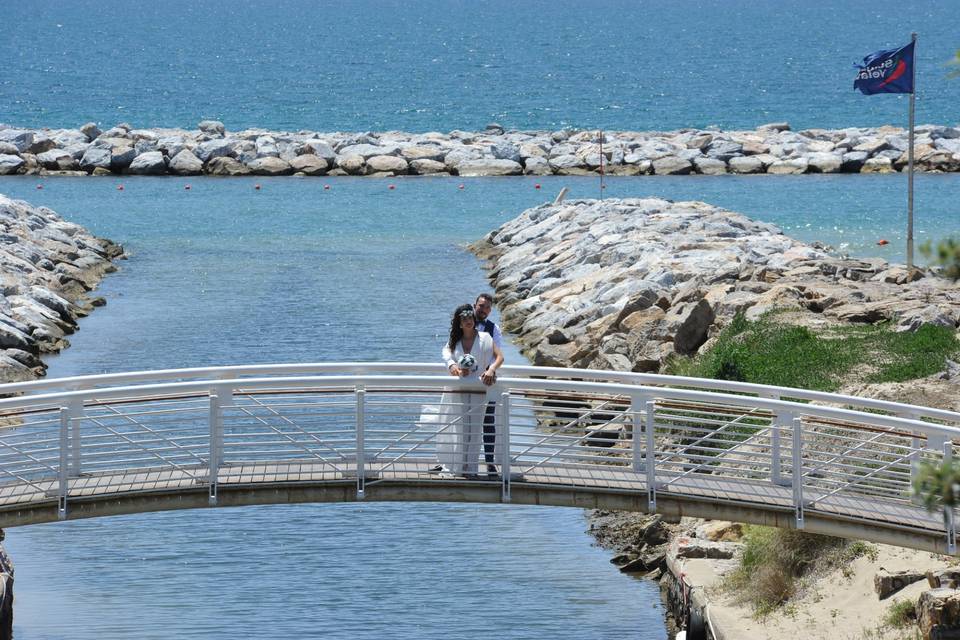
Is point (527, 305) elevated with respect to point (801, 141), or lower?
lower

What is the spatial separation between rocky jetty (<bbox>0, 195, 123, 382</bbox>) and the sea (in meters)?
0.57

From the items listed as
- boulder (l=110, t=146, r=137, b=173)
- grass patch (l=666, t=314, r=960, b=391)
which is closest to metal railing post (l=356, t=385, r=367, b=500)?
grass patch (l=666, t=314, r=960, b=391)

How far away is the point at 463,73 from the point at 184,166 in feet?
216

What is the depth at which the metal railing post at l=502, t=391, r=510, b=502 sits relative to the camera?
49.9 feet

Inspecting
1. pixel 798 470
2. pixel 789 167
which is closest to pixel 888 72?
pixel 798 470

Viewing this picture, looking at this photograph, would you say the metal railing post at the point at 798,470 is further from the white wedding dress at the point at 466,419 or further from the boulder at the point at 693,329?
the boulder at the point at 693,329

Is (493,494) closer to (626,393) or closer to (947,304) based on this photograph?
(626,393)

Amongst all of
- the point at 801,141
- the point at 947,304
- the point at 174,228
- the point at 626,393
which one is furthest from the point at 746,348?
the point at 801,141

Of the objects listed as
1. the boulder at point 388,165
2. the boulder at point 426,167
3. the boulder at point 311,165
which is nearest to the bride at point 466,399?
the boulder at point 426,167

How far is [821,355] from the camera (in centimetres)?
2177

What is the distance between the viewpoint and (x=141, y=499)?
1533 cm

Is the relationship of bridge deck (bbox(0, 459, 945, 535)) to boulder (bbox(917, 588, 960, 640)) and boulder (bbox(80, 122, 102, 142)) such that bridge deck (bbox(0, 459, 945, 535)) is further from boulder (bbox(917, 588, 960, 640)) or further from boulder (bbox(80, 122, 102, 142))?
boulder (bbox(80, 122, 102, 142))

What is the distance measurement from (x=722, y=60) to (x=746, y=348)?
4520 inches

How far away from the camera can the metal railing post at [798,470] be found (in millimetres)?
14742
